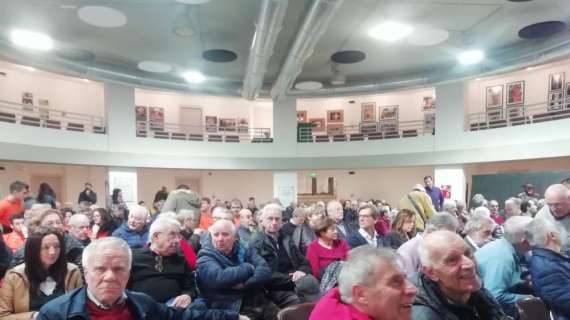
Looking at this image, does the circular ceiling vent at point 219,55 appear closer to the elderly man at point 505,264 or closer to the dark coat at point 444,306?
the elderly man at point 505,264

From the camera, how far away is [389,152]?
46.2ft

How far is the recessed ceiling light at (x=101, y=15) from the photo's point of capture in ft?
25.1

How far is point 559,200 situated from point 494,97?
13.3 meters

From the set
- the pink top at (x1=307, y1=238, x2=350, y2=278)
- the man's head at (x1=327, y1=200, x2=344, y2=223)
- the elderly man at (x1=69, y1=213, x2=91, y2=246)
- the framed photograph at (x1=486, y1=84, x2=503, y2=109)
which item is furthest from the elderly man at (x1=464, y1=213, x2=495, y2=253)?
the framed photograph at (x1=486, y1=84, x2=503, y2=109)

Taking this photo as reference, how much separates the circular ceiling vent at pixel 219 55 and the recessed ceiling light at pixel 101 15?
2973 millimetres

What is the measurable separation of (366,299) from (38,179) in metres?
17.1

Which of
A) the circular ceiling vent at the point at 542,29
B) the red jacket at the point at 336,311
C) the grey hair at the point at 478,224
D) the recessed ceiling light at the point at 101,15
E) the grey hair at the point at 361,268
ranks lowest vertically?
the grey hair at the point at 478,224

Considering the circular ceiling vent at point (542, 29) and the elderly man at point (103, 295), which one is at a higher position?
the circular ceiling vent at point (542, 29)

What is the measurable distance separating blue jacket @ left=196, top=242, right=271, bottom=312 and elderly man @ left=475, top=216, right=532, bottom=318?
169cm

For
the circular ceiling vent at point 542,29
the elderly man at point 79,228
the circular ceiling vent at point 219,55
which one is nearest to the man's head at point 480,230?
the elderly man at point 79,228

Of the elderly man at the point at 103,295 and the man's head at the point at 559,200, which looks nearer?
the elderly man at the point at 103,295

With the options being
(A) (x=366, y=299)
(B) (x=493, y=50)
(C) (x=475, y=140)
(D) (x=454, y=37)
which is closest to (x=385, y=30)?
(D) (x=454, y=37)

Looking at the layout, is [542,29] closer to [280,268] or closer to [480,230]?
[480,230]

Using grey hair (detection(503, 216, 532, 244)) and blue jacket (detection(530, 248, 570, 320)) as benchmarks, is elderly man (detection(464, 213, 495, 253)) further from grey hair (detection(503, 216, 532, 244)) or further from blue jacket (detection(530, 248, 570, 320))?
blue jacket (detection(530, 248, 570, 320))
